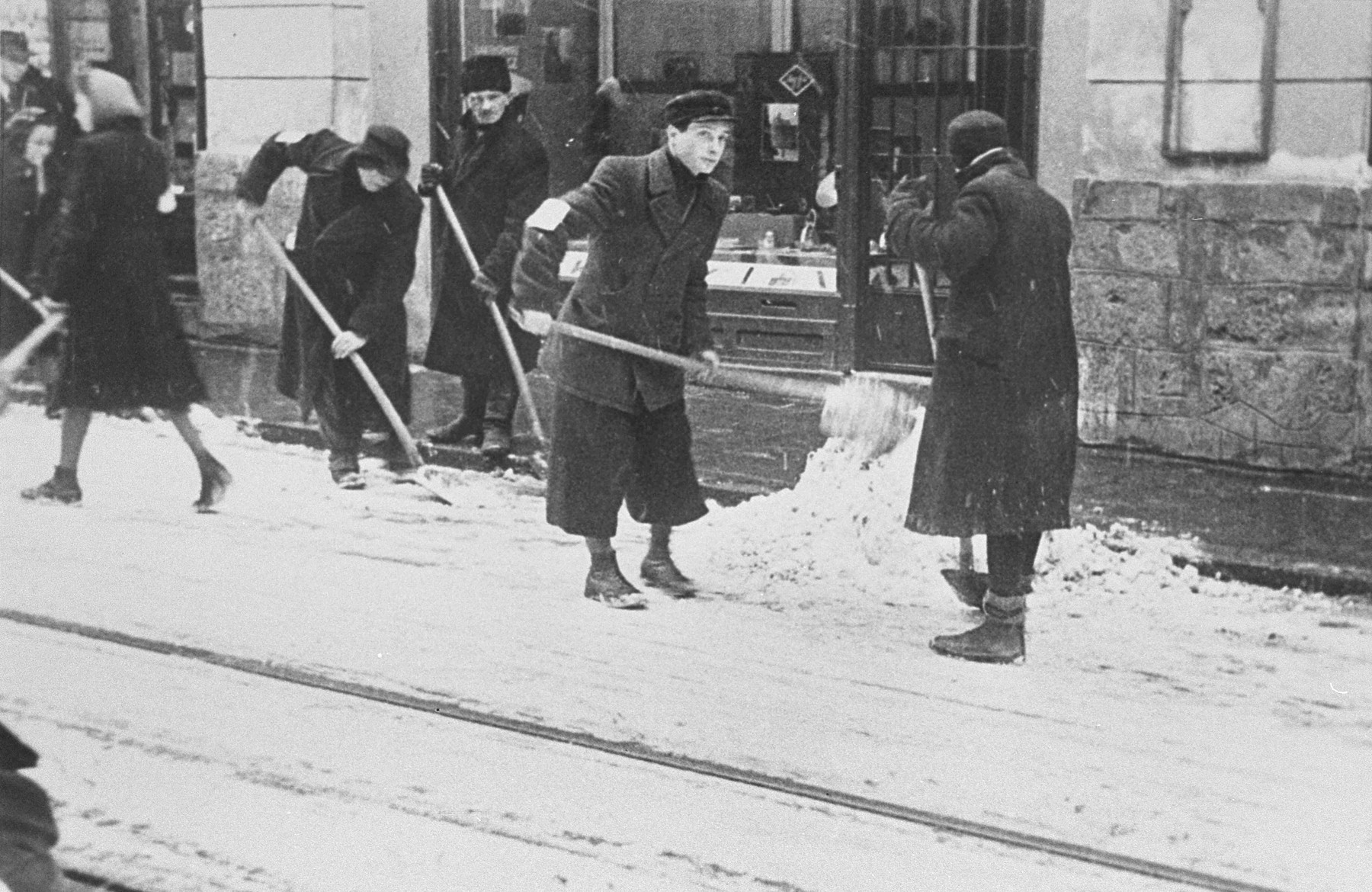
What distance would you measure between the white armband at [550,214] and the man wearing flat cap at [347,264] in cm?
21

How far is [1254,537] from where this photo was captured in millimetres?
2541

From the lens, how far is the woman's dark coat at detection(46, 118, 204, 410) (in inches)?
127

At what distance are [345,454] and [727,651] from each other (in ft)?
2.84

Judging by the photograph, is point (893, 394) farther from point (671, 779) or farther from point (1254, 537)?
point (671, 779)

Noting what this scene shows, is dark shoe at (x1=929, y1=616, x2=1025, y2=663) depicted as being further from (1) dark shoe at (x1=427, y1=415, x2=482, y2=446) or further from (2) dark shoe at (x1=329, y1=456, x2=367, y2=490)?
(2) dark shoe at (x1=329, y1=456, x2=367, y2=490)

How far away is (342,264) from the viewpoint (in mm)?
3152

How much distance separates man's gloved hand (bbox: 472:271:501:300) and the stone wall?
3.29 ft

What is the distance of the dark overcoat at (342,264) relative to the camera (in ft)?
10.1

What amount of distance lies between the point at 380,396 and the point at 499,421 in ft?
0.81

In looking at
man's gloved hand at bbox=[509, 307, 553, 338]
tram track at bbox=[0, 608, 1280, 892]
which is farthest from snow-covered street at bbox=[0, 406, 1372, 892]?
man's gloved hand at bbox=[509, 307, 553, 338]

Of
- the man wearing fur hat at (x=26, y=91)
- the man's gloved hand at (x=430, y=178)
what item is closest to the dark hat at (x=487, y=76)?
the man's gloved hand at (x=430, y=178)

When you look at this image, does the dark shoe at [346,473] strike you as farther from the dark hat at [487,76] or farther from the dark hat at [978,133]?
the dark hat at [978,133]

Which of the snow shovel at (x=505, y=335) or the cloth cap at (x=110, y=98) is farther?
the cloth cap at (x=110, y=98)

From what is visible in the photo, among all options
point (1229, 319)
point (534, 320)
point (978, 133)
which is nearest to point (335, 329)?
point (534, 320)
